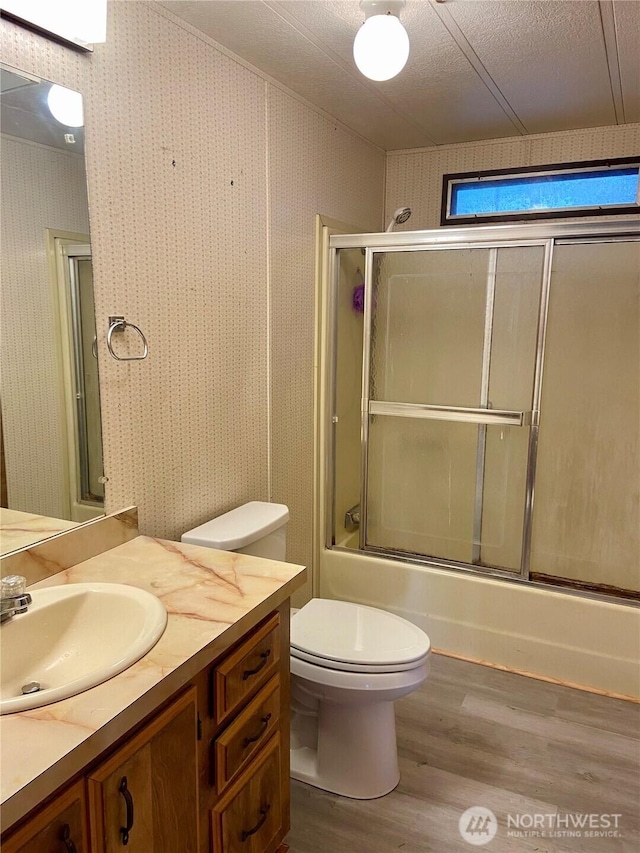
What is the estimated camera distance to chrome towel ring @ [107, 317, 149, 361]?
160cm

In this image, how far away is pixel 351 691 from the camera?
1745 mm

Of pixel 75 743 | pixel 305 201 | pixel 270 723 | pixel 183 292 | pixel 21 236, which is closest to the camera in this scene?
pixel 75 743

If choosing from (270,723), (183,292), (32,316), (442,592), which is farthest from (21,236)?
(442,592)

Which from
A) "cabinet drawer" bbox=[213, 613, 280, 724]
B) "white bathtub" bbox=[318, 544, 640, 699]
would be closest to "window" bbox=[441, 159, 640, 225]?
"white bathtub" bbox=[318, 544, 640, 699]

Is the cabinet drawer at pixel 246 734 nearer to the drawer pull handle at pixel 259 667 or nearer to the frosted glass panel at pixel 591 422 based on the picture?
the drawer pull handle at pixel 259 667

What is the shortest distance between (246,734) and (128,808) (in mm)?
393

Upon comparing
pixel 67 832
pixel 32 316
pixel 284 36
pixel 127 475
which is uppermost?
pixel 284 36

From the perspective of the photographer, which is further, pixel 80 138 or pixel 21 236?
pixel 80 138

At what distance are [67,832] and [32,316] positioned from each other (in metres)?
1.04

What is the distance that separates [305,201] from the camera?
2516 millimetres

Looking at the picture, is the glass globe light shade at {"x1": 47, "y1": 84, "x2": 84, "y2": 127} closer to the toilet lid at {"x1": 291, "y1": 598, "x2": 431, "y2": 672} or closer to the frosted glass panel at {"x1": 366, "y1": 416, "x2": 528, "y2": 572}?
the toilet lid at {"x1": 291, "y1": 598, "x2": 431, "y2": 672}

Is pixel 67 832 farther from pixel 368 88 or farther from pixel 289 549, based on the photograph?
pixel 368 88

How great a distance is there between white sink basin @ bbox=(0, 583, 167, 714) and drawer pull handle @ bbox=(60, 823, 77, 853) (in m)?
0.25

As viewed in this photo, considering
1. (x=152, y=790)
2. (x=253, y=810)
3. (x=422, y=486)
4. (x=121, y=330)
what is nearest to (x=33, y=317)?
(x=121, y=330)
